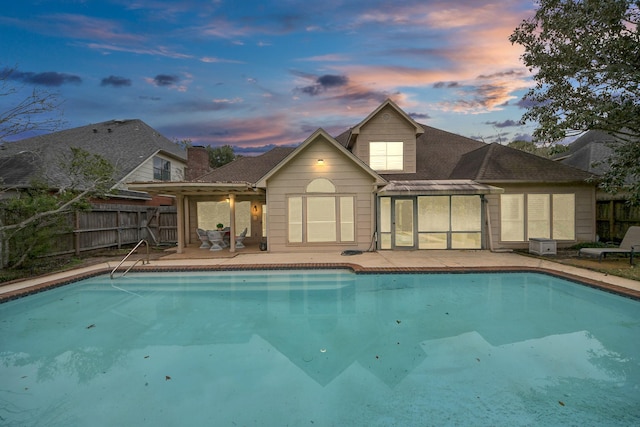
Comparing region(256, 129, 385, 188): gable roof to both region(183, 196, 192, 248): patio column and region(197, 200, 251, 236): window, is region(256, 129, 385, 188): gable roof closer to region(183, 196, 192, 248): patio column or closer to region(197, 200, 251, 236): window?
region(197, 200, 251, 236): window

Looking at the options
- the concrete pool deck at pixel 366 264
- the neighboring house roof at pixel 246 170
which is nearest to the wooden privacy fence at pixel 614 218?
the concrete pool deck at pixel 366 264

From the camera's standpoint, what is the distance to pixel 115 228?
45.6ft

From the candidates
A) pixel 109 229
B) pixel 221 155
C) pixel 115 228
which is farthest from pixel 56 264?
pixel 221 155

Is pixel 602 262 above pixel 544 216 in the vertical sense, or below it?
below

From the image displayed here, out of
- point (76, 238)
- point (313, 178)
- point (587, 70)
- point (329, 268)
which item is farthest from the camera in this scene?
point (313, 178)

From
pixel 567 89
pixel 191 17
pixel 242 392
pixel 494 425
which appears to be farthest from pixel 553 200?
pixel 191 17

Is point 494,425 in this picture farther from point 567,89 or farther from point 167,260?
point 567,89

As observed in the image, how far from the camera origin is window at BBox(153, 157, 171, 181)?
21105mm

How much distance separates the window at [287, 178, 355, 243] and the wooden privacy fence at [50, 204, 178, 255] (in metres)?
6.92

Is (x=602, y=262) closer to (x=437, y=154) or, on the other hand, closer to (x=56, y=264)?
(x=437, y=154)

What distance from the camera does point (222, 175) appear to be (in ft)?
51.6

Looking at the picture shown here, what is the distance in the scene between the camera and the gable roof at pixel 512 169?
40.1 feet

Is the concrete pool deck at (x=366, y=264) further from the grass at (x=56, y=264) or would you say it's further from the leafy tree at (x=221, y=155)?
the leafy tree at (x=221, y=155)

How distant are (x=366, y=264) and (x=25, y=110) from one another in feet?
34.1
